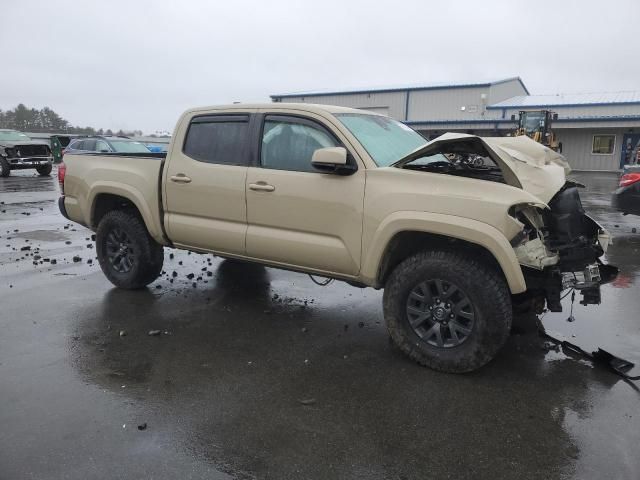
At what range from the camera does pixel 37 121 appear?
63.6 metres

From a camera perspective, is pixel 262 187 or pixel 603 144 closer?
pixel 262 187

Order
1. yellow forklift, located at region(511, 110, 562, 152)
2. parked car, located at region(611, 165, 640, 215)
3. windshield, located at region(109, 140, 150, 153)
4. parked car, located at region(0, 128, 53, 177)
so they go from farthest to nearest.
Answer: yellow forklift, located at region(511, 110, 562, 152) < parked car, located at region(0, 128, 53, 177) < windshield, located at region(109, 140, 150, 153) < parked car, located at region(611, 165, 640, 215)

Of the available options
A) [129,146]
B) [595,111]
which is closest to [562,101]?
[595,111]

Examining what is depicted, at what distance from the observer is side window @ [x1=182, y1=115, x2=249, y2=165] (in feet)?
15.9

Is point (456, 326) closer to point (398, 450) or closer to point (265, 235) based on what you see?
point (398, 450)

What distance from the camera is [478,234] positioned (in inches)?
138

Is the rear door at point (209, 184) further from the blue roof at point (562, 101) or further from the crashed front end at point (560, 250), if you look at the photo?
the blue roof at point (562, 101)

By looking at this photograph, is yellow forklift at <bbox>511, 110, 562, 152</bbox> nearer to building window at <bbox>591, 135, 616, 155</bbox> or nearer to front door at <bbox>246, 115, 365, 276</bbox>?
building window at <bbox>591, 135, 616, 155</bbox>

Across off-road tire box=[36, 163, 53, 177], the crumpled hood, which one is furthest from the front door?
off-road tire box=[36, 163, 53, 177]

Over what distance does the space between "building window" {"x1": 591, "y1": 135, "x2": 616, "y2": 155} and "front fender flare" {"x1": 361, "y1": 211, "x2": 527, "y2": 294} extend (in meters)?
38.7

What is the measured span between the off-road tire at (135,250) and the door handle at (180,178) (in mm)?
882

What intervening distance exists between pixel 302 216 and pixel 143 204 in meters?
2.06

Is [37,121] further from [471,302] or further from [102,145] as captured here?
[471,302]

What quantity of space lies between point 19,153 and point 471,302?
22.7 meters
